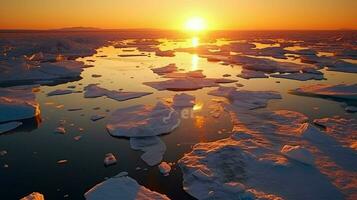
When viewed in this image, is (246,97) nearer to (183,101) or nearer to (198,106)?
(198,106)

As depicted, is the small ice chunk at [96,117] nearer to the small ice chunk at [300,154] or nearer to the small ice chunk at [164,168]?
the small ice chunk at [164,168]

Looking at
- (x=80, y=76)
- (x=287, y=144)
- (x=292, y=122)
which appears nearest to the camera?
(x=287, y=144)

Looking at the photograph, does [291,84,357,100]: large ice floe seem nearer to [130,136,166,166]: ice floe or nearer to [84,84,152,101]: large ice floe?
[84,84,152,101]: large ice floe

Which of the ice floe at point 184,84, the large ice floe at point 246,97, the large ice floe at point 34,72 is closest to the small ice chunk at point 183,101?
the large ice floe at point 246,97

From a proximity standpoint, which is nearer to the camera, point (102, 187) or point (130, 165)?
point (102, 187)

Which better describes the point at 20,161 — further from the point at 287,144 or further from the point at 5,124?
the point at 287,144

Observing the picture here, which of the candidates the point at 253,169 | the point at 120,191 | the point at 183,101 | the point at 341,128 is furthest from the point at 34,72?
the point at 341,128

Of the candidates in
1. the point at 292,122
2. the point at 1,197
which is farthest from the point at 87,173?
the point at 292,122
